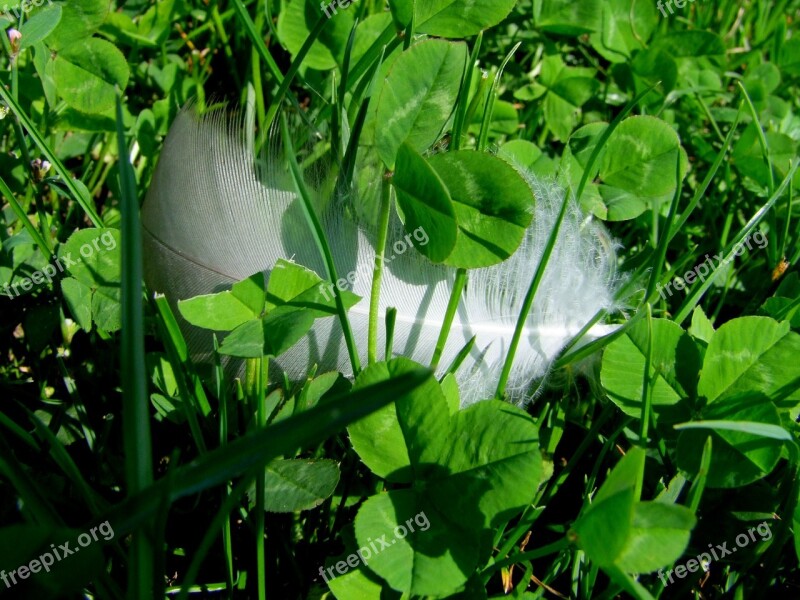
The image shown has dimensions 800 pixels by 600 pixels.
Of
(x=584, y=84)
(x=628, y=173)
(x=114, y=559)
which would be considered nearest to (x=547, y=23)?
(x=584, y=84)

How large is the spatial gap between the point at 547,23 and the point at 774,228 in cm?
92

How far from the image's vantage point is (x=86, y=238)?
1.57 m

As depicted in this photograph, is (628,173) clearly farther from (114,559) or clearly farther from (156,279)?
(114,559)
